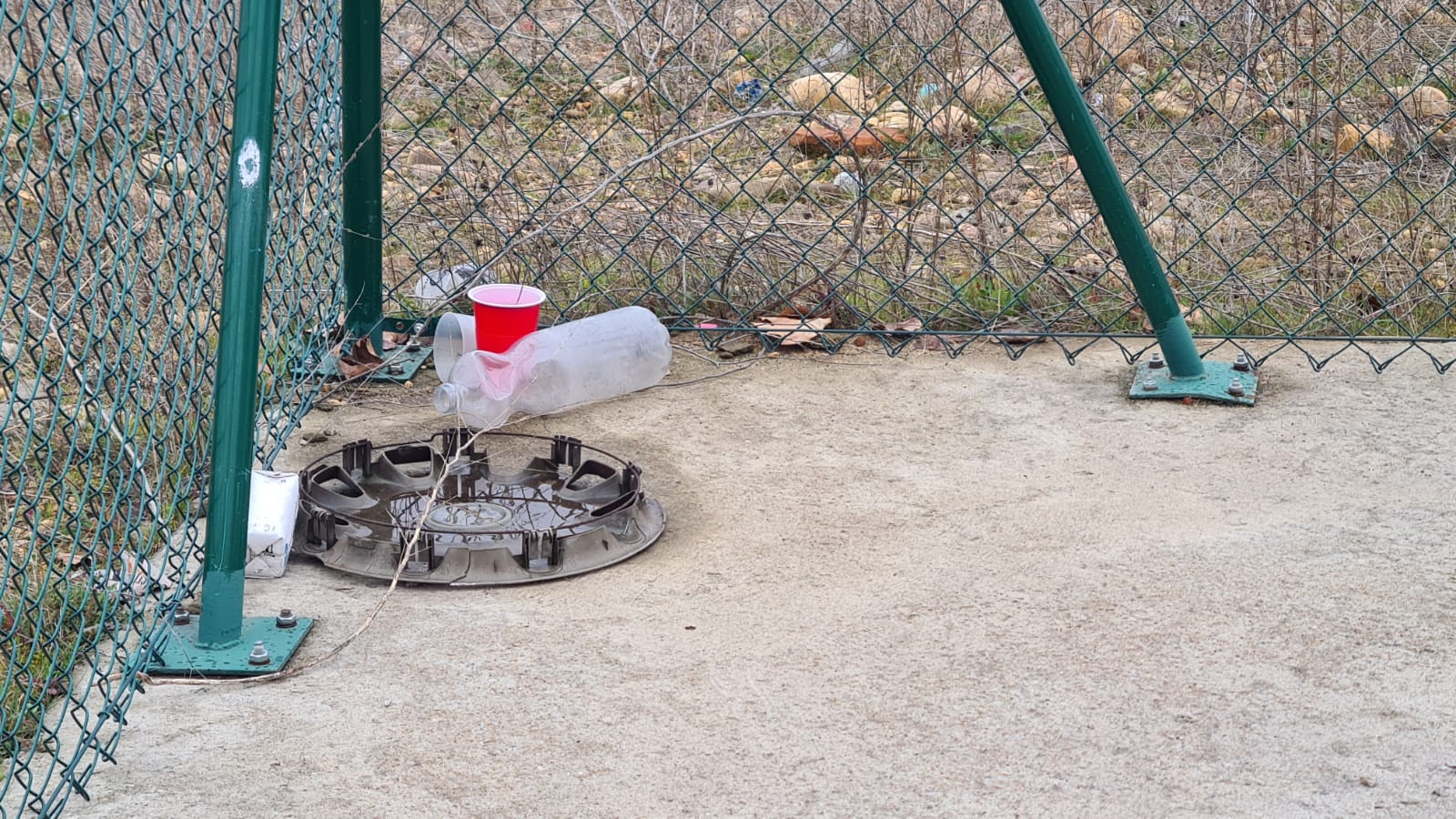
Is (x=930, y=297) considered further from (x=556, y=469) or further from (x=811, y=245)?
(x=556, y=469)

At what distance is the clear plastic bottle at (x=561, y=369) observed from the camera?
13.4 feet

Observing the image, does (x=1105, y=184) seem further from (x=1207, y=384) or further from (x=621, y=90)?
(x=621, y=90)

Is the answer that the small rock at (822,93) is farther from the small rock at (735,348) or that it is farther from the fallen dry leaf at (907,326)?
the small rock at (735,348)

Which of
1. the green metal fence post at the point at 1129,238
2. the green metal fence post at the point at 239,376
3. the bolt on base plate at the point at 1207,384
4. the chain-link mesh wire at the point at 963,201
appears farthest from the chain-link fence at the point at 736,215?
the green metal fence post at the point at 1129,238

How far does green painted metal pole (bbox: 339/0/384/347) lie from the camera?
4.11m

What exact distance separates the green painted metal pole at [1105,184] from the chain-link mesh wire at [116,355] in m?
1.82

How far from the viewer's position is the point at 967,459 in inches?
149

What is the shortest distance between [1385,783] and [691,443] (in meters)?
1.97

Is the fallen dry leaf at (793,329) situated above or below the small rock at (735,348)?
above

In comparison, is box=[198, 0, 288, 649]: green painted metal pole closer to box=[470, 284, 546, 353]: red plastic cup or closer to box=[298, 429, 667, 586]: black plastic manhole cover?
box=[298, 429, 667, 586]: black plastic manhole cover

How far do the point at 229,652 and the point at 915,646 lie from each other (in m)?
1.25

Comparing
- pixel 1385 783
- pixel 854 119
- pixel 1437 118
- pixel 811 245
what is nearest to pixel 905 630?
pixel 1385 783

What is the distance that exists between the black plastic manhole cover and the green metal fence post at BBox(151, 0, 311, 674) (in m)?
0.39

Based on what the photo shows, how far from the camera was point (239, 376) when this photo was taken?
2.74 metres
